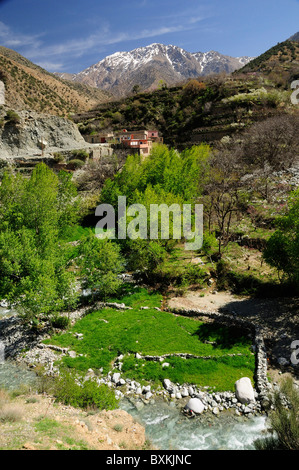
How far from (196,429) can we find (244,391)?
2.51 m

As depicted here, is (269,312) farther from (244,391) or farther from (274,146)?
(274,146)

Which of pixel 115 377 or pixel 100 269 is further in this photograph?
pixel 100 269

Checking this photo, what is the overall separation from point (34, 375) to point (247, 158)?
3785cm

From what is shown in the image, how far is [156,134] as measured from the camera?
63281 millimetres

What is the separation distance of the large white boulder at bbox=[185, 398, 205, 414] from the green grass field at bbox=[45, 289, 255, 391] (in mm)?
1005

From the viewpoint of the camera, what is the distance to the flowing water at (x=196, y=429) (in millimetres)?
9727

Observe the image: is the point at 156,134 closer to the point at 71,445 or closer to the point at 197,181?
the point at 197,181

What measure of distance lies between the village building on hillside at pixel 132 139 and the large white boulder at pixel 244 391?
40256 millimetres

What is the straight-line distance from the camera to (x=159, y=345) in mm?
14578

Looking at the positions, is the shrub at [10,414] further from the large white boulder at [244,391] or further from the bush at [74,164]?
the bush at [74,164]

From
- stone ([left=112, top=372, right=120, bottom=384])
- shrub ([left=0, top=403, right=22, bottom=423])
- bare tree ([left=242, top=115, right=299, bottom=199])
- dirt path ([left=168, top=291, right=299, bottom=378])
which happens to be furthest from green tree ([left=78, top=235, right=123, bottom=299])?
bare tree ([left=242, top=115, right=299, bottom=199])

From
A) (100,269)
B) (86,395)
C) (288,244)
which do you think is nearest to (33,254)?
(100,269)

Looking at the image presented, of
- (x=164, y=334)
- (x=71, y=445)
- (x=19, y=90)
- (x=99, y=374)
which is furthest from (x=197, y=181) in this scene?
(x=19, y=90)

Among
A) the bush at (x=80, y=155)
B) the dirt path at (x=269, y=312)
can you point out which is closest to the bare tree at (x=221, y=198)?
the dirt path at (x=269, y=312)
